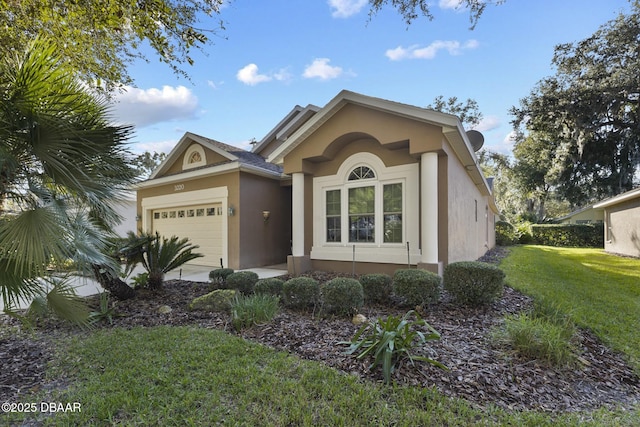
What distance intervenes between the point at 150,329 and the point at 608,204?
21645 millimetres

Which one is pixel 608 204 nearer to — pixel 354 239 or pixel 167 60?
pixel 354 239

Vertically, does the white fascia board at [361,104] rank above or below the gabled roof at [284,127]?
below

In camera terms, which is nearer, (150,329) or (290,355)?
(290,355)

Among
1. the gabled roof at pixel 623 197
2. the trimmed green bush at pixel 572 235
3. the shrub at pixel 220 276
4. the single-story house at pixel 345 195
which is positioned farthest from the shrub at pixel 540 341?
the trimmed green bush at pixel 572 235

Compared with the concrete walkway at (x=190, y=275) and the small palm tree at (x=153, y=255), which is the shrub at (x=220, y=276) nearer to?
the small palm tree at (x=153, y=255)

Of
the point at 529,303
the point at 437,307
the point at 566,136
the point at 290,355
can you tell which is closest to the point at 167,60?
the point at 290,355

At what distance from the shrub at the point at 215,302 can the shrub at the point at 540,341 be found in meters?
4.20

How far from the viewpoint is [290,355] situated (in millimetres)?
3662

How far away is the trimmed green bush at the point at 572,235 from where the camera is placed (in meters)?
22.2

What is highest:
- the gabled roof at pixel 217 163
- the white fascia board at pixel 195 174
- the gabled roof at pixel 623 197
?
the gabled roof at pixel 217 163

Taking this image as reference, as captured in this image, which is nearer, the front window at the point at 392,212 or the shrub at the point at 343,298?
the shrub at the point at 343,298

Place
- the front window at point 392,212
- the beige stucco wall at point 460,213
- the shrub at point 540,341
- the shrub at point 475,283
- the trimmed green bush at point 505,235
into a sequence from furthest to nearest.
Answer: the trimmed green bush at point 505,235, the front window at point 392,212, the beige stucco wall at point 460,213, the shrub at point 475,283, the shrub at point 540,341

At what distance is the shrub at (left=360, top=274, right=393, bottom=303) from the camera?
5.82m

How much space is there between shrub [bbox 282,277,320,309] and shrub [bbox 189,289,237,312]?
1.03 metres
